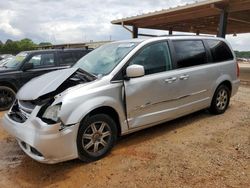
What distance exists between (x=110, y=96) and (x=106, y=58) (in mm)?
949

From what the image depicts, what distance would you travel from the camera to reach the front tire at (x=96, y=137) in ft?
12.8

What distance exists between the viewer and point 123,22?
1728 cm

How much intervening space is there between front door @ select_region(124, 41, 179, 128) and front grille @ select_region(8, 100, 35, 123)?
1405 mm

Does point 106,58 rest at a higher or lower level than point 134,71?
higher

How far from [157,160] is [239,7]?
31.2ft

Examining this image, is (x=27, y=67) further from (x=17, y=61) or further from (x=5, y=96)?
(x=5, y=96)

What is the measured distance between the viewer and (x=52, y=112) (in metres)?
3.67

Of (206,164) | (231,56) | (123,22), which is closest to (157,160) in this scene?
(206,164)

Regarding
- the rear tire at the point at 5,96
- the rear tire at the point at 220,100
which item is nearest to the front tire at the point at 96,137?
the rear tire at the point at 220,100

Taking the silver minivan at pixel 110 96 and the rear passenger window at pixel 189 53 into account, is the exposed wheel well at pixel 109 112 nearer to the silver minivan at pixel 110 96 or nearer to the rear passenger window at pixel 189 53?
the silver minivan at pixel 110 96

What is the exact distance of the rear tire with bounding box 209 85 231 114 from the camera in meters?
6.24

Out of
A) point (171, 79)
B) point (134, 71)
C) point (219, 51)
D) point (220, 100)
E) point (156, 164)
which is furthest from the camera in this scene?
point (220, 100)

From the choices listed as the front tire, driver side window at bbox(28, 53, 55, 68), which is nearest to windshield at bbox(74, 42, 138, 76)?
the front tire

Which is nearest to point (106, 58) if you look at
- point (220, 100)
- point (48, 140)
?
point (48, 140)
